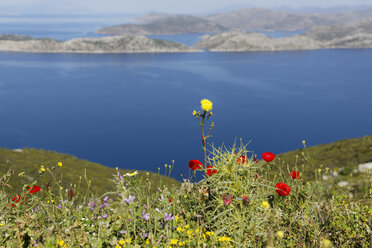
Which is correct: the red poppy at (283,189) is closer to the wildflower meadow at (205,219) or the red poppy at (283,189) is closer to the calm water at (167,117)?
the wildflower meadow at (205,219)

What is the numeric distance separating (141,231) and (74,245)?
920 mm

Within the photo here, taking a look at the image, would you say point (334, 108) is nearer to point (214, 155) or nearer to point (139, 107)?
point (139, 107)

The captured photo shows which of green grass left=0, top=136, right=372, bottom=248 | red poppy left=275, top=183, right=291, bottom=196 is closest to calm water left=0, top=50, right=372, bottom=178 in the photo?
green grass left=0, top=136, right=372, bottom=248

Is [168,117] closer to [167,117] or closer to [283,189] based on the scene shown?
[167,117]

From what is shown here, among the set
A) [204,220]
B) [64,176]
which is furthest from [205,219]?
[64,176]

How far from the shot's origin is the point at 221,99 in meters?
166

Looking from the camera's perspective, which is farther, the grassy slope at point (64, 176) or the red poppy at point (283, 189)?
the grassy slope at point (64, 176)

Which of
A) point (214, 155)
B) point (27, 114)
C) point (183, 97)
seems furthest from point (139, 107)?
point (214, 155)

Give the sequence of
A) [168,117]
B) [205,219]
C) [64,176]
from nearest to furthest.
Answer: [205,219] < [64,176] < [168,117]

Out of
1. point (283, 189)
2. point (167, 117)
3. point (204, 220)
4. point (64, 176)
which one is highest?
point (283, 189)

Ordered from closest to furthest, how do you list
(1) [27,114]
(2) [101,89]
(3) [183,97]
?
(1) [27,114], (3) [183,97], (2) [101,89]

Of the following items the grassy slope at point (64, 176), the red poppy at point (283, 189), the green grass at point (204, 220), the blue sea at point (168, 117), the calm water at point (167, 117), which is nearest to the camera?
the green grass at point (204, 220)

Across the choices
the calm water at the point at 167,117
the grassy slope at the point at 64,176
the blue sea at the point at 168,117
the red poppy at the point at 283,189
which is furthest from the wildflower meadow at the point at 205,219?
the calm water at the point at 167,117

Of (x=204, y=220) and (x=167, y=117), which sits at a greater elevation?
(x=204, y=220)
